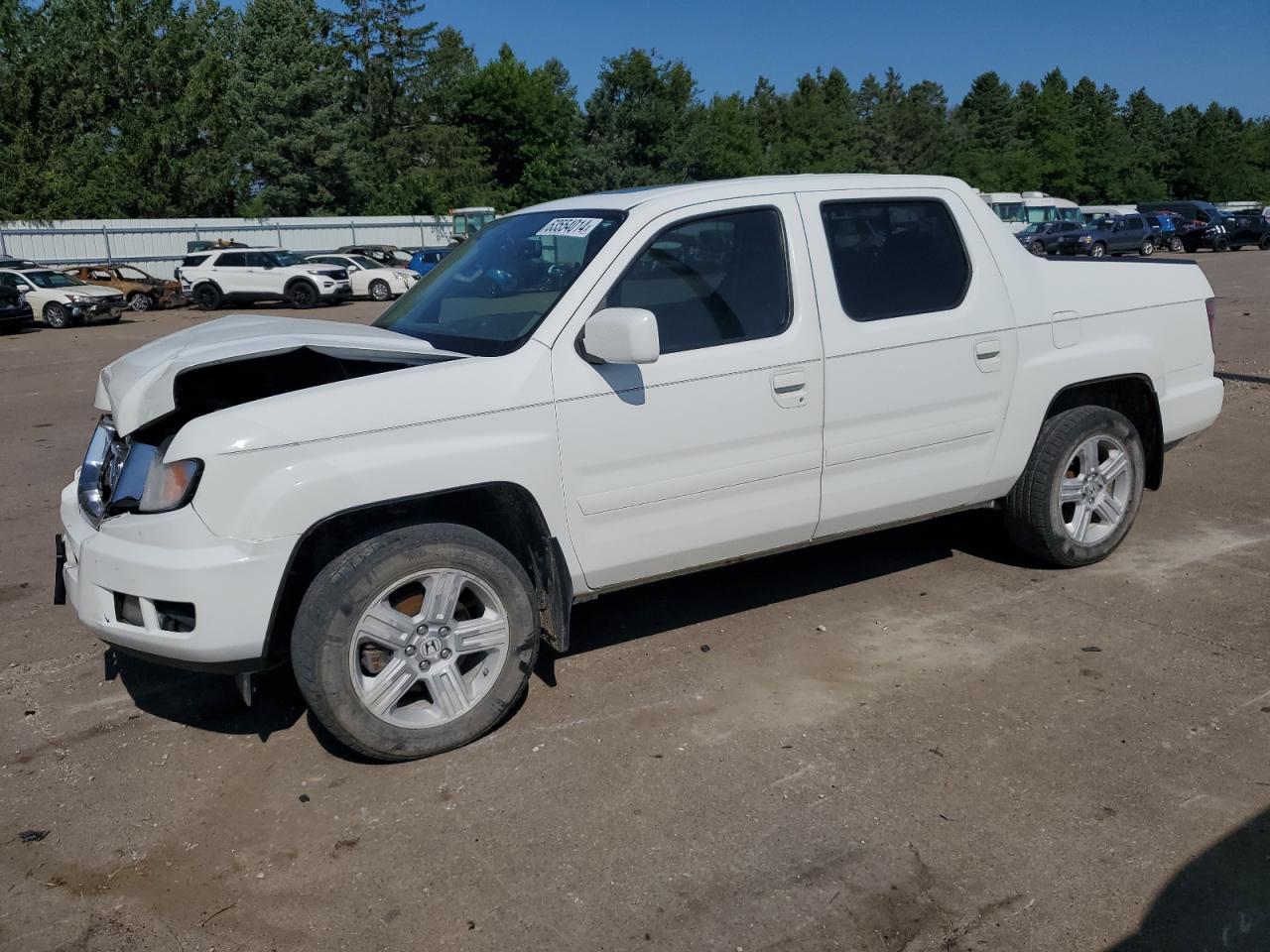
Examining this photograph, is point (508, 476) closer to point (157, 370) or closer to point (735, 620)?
point (157, 370)

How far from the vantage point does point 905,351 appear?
461cm

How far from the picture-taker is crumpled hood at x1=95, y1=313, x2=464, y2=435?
3.70 meters

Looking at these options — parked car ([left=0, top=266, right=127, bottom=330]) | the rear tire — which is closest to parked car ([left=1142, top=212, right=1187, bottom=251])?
the rear tire

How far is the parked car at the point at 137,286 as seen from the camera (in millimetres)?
31359

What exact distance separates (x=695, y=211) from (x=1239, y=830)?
2.81 metres

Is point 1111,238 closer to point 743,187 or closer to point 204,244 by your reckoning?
point 204,244

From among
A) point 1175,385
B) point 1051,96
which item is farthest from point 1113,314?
point 1051,96

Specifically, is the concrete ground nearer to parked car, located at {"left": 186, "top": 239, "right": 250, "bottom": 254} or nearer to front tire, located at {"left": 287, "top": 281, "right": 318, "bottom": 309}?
front tire, located at {"left": 287, "top": 281, "right": 318, "bottom": 309}

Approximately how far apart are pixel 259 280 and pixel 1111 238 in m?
29.5

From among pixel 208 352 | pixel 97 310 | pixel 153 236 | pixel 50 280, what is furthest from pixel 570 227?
pixel 153 236

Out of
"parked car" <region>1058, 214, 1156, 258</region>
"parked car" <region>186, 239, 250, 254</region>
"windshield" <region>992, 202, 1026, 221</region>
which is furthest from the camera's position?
"windshield" <region>992, 202, 1026, 221</region>

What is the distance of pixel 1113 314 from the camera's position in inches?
208

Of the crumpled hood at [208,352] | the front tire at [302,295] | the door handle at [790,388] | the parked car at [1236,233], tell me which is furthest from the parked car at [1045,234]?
the crumpled hood at [208,352]

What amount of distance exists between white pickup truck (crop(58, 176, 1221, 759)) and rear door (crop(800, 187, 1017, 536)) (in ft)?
0.04
